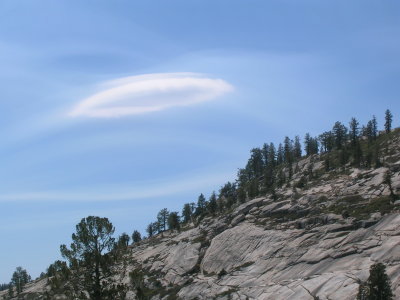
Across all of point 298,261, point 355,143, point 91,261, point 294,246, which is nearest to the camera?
point 91,261

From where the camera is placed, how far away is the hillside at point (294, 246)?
254ft

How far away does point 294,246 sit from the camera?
9988 centimetres

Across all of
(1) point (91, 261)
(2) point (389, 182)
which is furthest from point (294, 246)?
(1) point (91, 261)

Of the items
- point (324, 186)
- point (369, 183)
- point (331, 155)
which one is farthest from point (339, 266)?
point (331, 155)

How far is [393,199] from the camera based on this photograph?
98.7 meters

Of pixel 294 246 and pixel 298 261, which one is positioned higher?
pixel 294 246

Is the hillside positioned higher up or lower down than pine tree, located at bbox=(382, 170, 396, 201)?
lower down

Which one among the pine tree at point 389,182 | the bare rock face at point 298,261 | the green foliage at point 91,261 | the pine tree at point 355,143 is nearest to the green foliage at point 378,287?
the bare rock face at point 298,261

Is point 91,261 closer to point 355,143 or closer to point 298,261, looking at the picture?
point 298,261

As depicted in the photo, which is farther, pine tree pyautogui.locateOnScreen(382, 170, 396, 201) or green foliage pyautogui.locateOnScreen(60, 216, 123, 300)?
pine tree pyautogui.locateOnScreen(382, 170, 396, 201)

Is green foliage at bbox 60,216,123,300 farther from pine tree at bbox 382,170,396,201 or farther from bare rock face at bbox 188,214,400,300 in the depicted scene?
pine tree at bbox 382,170,396,201

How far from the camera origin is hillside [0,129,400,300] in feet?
254

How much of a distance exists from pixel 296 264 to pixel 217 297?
17.5m

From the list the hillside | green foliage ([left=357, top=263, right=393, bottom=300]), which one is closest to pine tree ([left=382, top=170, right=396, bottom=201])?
the hillside
